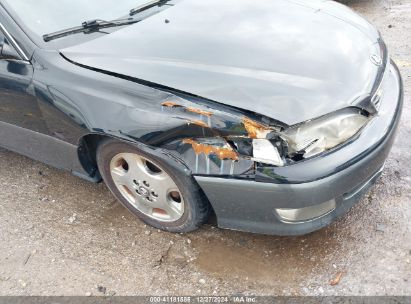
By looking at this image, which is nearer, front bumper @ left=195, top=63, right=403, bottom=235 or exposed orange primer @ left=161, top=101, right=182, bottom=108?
front bumper @ left=195, top=63, right=403, bottom=235

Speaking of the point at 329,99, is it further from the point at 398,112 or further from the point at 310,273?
the point at 310,273

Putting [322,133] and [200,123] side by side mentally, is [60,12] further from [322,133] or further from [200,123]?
[322,133]

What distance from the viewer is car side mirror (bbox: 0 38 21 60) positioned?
98.9 inches

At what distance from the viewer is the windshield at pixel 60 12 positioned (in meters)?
2.59

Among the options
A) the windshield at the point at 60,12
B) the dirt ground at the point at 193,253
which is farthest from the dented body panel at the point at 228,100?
the dirt ground at the point at 193,253

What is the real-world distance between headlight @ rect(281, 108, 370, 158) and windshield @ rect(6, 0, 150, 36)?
1.54m

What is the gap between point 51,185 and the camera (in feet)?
10.4

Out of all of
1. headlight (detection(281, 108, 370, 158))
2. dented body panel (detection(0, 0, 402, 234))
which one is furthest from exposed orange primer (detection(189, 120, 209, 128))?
headlight (detection(281, 108, 370, 158))

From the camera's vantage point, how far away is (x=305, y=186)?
77.9 inches

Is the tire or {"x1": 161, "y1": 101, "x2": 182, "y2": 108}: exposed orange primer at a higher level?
{"x1": 161, "y1": 101, "x2": 182, "y2": 108}: exposed orange primer

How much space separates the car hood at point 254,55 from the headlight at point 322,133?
5 cm

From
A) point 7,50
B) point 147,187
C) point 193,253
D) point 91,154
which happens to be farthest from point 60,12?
point 193,253

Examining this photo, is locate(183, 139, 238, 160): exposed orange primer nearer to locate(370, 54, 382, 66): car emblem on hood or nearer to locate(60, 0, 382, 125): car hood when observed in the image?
locate(60, 0, 382, 125): car hood

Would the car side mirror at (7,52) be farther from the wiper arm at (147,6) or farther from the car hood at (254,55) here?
the wiper arm at (147,6)
